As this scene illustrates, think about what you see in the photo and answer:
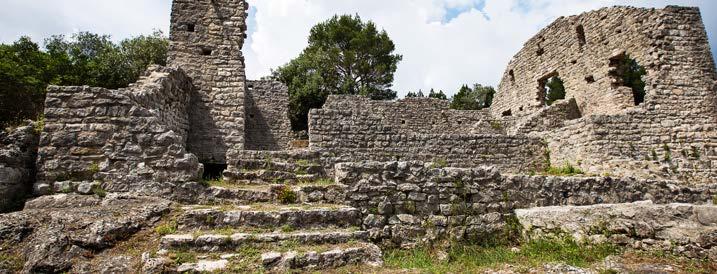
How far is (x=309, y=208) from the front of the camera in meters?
5.71

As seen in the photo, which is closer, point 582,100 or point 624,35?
point 624,35

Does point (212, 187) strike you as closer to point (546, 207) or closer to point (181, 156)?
point (181, 156)

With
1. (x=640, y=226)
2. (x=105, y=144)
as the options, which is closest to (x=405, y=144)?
(x=640, y=226)

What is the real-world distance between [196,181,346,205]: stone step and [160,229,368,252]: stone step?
3.19 ft

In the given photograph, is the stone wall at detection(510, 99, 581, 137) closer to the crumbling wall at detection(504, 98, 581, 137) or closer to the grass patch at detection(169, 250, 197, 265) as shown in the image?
the crumbling wall at detection(504, 98, 581, 137)

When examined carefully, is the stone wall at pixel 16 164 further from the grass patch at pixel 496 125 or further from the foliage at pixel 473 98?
the foliage at pixel 473 98

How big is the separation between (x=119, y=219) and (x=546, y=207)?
6.86 m

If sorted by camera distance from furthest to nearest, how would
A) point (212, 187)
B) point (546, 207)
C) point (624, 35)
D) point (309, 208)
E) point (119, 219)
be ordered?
point (624, 35), point (546, 207), point (212, 187), point (309, 208), point (119, 219)

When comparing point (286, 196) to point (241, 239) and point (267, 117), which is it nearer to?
point (241, 239)

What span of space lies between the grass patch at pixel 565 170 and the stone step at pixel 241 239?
847 centimetres

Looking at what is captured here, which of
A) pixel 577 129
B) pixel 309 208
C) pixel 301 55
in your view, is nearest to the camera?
pixel 309 208

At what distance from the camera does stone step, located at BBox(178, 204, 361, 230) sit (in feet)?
16.8

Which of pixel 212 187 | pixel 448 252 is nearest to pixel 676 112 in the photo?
pixel 448 252

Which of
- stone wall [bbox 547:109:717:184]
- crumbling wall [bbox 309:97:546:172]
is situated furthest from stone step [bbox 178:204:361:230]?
stone wall [bbox 547:109:717:184]
